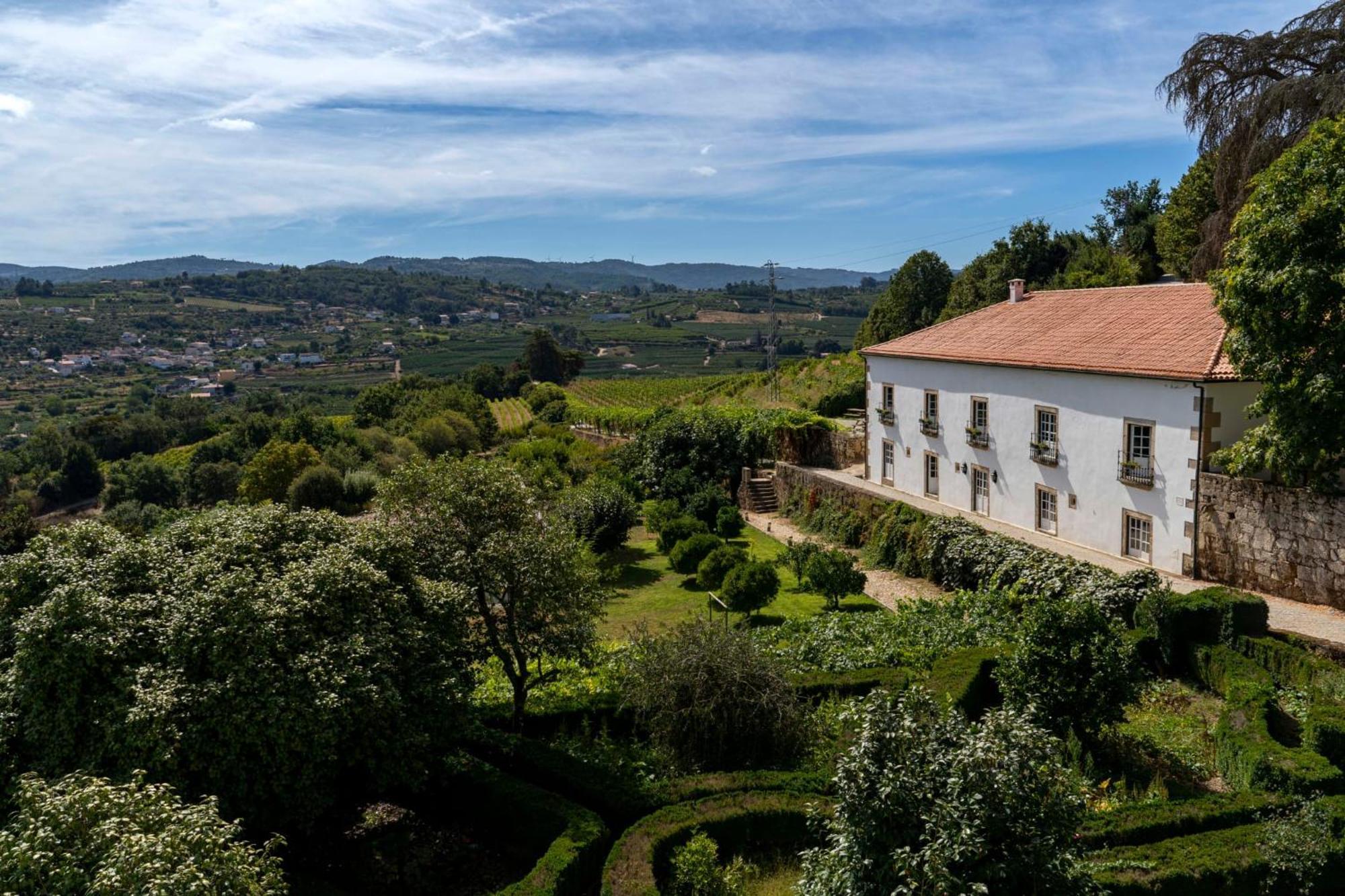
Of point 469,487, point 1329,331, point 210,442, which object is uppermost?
point 1329,331

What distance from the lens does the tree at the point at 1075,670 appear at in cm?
1130

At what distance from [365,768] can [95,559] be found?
4002 mm

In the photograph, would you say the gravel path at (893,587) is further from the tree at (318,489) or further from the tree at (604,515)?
the tree at (318,489)

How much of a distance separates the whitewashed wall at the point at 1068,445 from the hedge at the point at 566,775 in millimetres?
14040

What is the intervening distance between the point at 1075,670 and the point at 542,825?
23.3 feet

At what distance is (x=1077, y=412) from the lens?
21422 mm

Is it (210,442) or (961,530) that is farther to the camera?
(210,442)

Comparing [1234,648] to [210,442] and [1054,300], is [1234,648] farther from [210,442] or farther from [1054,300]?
[210,442]

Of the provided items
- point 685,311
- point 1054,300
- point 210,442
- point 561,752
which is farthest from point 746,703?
point 685,311

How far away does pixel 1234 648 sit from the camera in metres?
14.3

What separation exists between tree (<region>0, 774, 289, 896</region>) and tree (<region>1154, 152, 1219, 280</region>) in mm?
42499

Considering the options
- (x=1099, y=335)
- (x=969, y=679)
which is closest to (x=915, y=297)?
(x=1099, y=335)

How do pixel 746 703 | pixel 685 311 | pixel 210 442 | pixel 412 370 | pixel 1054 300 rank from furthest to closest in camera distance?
pixel 685 311 → pixel 412 370 → pixel 210 442 → pixel 1054 300 → pixel 746 703

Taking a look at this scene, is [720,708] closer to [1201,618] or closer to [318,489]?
[1201,618]
